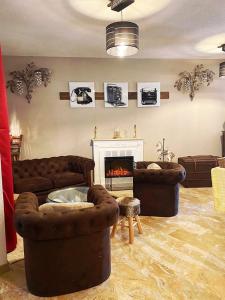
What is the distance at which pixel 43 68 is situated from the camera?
5598mm

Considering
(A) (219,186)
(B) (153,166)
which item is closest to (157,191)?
(B) (153,166)

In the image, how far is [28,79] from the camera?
5.53 meters

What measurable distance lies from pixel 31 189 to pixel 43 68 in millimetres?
2673

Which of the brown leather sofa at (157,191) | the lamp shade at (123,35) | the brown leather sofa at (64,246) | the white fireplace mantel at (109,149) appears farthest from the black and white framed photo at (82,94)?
the brown leather sofa at (64,246)

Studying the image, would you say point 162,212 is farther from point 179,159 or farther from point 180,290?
point 179,159

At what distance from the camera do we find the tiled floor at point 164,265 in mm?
2330

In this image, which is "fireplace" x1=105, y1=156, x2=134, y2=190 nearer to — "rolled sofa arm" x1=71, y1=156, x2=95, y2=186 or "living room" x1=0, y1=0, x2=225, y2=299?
"living room" x1=0, y1=0, x2=225, y2=299

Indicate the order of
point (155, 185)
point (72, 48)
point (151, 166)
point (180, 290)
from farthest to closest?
point (72, 48) → point (151, 166) → point (155, 185) → point (180, 290)

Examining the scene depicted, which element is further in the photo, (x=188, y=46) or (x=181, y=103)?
(x=181, y=103)

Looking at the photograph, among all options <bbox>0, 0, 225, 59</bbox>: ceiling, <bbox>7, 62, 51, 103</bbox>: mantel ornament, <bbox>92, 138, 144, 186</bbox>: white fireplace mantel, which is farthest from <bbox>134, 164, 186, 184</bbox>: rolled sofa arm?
<bbox>7, 62, 51, 103</bbox>: mantel ornament

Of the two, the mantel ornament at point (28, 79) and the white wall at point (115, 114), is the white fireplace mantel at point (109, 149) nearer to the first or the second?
the white wall at point (115, 114)

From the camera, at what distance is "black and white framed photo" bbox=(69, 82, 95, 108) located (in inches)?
230

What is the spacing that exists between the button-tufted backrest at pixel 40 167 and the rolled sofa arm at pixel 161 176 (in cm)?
188

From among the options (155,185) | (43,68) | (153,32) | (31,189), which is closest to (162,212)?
(155,185)
